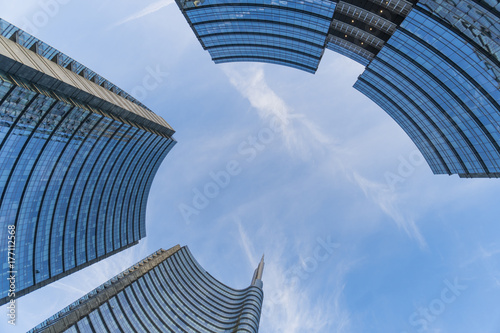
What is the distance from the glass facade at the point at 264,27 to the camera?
56.7 m

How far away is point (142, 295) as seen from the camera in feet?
243

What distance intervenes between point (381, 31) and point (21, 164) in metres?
71.8

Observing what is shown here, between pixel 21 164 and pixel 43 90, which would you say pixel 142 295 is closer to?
pixel 21 164

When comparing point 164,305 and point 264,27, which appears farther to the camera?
point 164,305

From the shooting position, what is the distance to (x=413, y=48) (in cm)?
4522

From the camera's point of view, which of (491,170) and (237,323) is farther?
(237,323)

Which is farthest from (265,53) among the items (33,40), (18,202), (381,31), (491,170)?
(18,202)

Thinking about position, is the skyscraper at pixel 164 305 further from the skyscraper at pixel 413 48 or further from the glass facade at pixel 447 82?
the skyscraper at pixel 413 48

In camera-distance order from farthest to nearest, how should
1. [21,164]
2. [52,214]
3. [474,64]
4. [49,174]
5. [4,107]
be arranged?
[52,214] → [49,174] → [21,164] → [4,107] → [474,64]

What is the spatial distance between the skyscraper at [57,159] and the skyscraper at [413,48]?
30631mm

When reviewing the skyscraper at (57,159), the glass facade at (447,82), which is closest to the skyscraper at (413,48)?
the glass facade at (447,82)

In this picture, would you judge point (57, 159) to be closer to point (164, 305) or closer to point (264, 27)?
point (164, 305)

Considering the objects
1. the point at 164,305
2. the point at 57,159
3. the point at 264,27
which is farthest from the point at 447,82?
the point at 164,305

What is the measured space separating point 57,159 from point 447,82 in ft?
254
